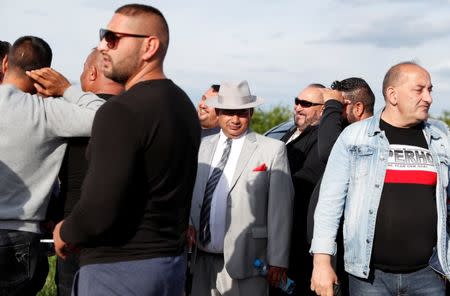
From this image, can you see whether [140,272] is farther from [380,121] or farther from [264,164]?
[264,164]

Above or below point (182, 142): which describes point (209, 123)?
below

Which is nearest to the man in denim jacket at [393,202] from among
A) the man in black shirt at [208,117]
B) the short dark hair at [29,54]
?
the short dark hair at [29,54]

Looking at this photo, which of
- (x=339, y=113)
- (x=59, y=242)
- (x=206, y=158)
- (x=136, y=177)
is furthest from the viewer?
(x=206, y=158)

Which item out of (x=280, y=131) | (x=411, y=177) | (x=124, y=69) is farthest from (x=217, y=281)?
(x=124, y=69)

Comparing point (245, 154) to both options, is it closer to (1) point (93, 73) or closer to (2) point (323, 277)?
(1) point (93, 73)

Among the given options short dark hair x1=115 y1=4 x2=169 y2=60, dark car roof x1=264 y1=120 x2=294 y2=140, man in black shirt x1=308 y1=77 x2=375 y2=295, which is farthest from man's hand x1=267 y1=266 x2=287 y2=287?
short dark hair x1=115 y1=4 x2=169 y2=60

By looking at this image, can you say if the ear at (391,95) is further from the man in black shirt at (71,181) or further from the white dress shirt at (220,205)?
the man in black shirt at (71,181)

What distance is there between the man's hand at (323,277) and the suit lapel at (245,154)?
1.27 meters

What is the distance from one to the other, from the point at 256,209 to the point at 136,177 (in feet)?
8.08

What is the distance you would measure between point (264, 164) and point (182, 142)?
2.30 meters

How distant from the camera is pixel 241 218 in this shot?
540 centimetres

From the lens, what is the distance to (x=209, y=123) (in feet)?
22.7

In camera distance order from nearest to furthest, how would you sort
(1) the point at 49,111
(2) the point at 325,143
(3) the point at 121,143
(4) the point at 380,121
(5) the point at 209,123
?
1. (3) the point at 121,143
2. (1) the point at 49,111
3. (4) the point at 380,121
4. (2) the point at 325,143
5. (5) the point at 209,123

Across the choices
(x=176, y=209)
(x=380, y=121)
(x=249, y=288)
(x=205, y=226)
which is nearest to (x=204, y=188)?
(x=205, y=226)
